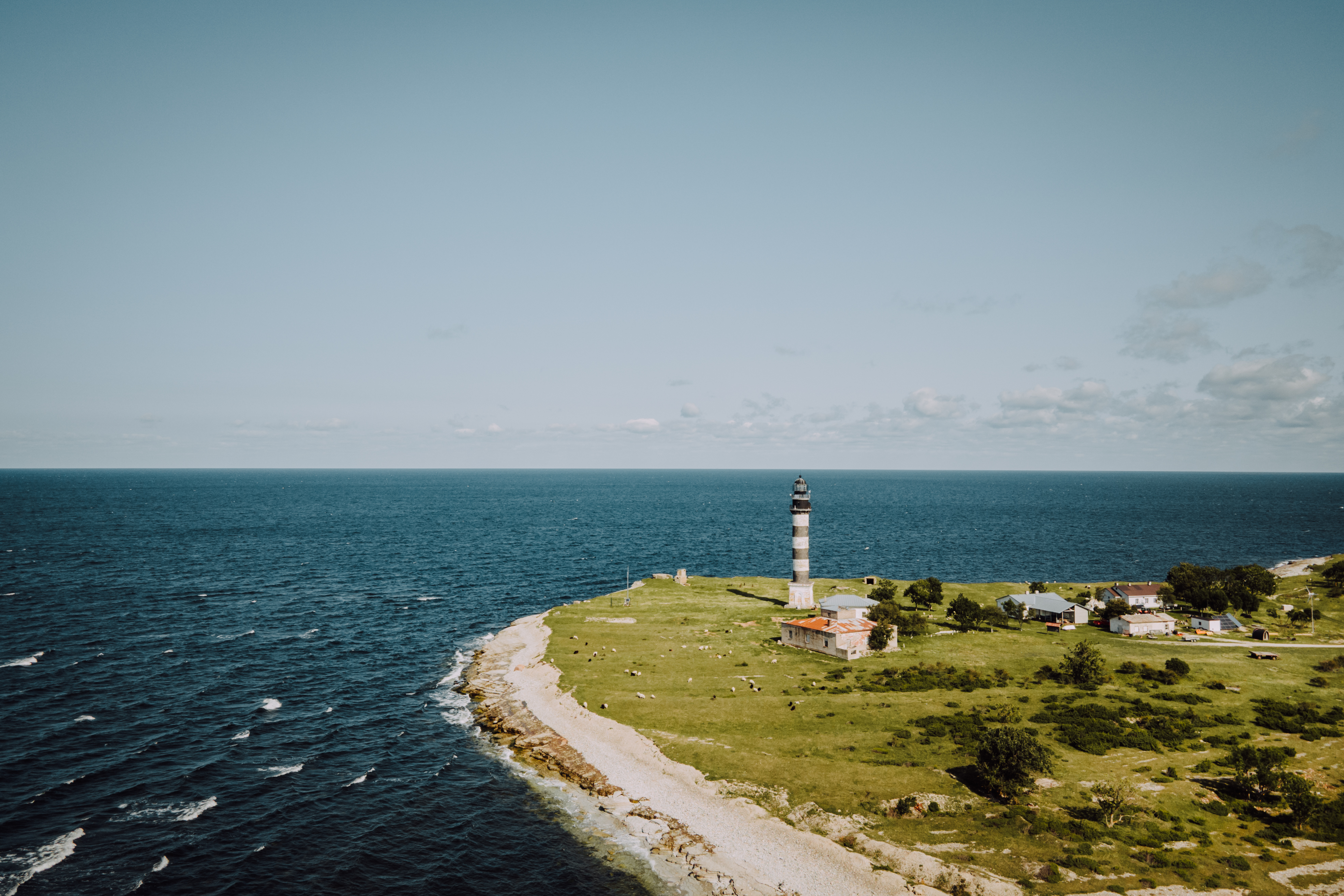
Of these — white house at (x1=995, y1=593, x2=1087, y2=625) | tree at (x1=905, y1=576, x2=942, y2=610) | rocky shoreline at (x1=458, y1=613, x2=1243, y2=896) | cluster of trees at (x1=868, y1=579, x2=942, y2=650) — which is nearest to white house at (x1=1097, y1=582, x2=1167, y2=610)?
white house at (x1=995, y1=593, x2=1087, y2=625)

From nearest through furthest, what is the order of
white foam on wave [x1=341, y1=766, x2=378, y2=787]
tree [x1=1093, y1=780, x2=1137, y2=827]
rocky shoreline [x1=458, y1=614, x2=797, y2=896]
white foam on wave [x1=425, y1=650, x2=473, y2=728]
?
rocky shoreline [x1=458, y1=614, x2=797, y2=896], tree [x1=1093, y1=780, x2=1137, y2=827], white foam on wave [x1=341, y1=766, x2=378, y2=787], white foam on wave [x1=425, y1=650, x2=473, y2=728]

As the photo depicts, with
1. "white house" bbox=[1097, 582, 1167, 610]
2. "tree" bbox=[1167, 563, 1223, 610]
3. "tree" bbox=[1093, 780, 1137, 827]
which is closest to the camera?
"tree" bbox=[1093, 780, 1137, 827]

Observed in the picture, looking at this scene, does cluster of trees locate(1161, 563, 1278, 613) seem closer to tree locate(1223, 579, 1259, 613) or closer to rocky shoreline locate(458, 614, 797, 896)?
tree locate(1223, 579, 1259, 613)

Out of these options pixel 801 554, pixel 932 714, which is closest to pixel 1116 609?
pixel 801 554

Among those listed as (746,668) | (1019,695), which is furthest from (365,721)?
(1019,695)

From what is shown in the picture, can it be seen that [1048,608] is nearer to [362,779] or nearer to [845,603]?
[845,603]

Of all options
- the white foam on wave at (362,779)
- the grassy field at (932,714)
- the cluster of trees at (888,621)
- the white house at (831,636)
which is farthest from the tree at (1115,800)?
the white foam on wave at (362,779)

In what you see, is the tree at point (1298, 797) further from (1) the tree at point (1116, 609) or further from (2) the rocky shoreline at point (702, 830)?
(1) the tree at point (1116, 609)
